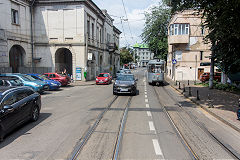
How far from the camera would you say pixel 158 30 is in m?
44.3

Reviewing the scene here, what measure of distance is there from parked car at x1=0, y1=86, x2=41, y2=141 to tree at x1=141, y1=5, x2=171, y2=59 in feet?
125

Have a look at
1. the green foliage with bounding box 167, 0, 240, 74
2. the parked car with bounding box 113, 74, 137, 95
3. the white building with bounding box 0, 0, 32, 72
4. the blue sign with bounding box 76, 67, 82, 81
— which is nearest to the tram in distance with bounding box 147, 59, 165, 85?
the parked car with bounding box 113, 74, 137, 95

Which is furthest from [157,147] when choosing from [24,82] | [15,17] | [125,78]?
[15,17]

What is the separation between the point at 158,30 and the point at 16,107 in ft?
137

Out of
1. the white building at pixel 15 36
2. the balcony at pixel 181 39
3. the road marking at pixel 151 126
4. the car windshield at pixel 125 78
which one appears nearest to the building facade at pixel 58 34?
the white building at pixel 15 36

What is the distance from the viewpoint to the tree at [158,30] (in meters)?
43.1

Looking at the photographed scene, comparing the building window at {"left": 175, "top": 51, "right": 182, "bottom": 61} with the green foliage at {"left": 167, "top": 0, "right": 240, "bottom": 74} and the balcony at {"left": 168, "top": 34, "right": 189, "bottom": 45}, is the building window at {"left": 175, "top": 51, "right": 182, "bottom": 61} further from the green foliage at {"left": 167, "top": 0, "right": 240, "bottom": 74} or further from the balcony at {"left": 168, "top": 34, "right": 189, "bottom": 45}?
the green foliage at {"left": 167, "top": 0, "right": 240, "bottom": 74}

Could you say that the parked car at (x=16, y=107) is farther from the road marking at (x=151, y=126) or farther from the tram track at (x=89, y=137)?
the road marking at (x=151, y=126)

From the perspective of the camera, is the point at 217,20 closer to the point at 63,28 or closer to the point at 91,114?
the point at 91,114

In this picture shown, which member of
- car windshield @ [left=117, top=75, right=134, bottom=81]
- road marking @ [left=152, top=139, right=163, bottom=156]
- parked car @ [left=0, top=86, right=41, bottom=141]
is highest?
car windshield @ [left=117, top=75, right=134, bottom=81]

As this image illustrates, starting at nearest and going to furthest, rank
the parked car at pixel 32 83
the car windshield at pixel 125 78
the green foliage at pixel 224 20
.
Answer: the green foliage at pixel 224 20 → the parked car at pixel 32 83 → the car windshield at pixel 125 78

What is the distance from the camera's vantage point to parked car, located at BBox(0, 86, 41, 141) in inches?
223

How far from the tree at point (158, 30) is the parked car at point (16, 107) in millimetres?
38110

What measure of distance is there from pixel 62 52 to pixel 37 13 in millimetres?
6462
